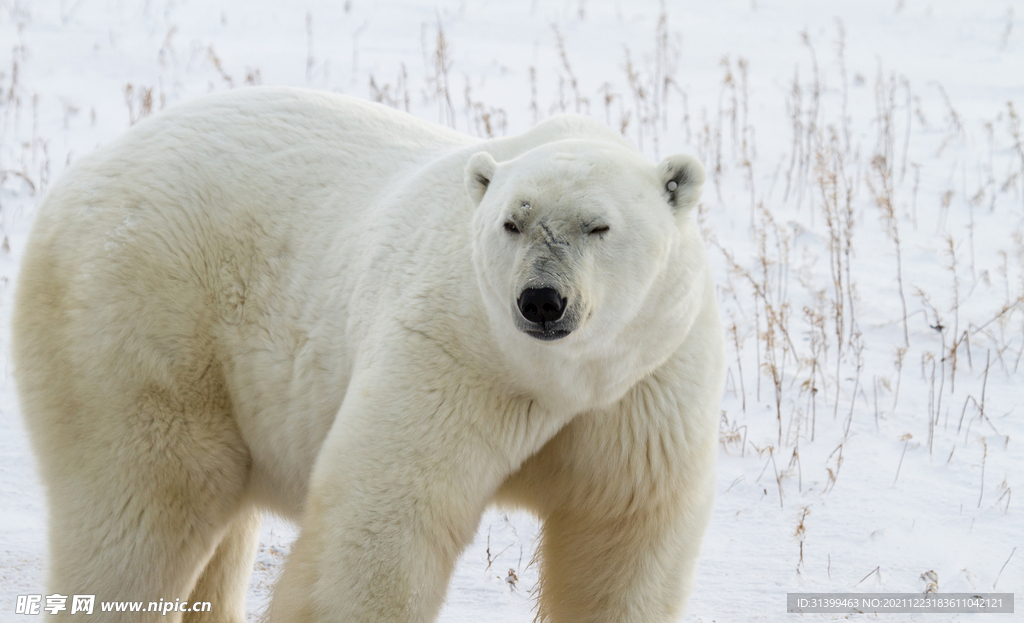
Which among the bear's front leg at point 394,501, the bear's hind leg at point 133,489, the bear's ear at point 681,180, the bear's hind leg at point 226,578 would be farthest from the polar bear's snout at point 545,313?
the bear's hind leg at point 226,578

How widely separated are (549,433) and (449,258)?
0.59 metres

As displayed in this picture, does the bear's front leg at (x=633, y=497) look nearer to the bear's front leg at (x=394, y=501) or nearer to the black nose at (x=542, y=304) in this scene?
the bear's front leg at (x=394, y=501)

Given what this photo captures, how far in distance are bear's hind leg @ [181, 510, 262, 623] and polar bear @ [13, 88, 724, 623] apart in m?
0.50

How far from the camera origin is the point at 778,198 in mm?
7711

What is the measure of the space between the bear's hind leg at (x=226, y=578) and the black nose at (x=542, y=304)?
1.99m

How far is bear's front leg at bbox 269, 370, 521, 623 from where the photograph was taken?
2633mm

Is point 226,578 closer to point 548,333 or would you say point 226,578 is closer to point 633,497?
point 633,497

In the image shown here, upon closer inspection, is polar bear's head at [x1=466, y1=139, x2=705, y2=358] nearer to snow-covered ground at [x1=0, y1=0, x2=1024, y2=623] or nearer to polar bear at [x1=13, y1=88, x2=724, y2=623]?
polar bear at [x1=13, y1=88, x2=724, y2=623]

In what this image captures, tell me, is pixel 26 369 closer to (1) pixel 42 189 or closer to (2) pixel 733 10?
(1) pixel 42 189

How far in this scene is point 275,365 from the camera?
10.4ft

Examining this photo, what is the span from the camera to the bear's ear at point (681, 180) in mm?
2623

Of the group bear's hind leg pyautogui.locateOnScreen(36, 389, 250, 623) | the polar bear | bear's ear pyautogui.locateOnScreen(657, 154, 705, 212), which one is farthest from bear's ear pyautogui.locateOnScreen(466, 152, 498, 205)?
bear's hind leg pyautogui.locateOnScreen(36, 389, 250, 623)

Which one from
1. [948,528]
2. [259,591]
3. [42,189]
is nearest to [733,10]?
[42,189]

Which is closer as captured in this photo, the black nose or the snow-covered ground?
the black nose
